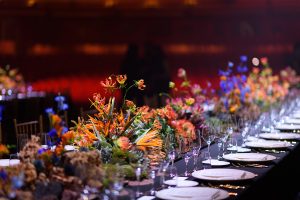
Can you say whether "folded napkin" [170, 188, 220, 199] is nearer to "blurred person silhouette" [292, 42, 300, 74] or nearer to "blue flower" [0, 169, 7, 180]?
"blue flower" [0, 169, 7, 180]

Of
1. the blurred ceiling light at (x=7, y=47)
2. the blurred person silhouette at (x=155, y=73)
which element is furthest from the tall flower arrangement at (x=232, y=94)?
the blurred ceiling light at (x=7, y=47)

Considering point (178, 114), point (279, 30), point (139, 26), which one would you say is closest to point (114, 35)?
point (139, 26)

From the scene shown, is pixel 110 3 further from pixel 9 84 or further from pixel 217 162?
pixel 217 162

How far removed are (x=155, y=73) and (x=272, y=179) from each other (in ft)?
19.4

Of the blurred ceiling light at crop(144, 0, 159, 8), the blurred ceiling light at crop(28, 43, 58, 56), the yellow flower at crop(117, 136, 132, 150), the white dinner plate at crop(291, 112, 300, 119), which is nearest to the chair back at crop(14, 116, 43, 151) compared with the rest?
the yellow flower at crop(117, 136, 132, 150)

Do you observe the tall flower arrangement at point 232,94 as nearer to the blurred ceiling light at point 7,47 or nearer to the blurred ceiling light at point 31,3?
the blurred ceiling light at point 31,3

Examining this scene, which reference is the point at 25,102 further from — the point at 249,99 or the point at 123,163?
the point at 123,163

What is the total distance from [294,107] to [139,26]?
484 centimetres

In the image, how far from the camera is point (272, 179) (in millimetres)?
4551

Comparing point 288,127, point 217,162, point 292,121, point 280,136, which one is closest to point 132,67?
point 292,121

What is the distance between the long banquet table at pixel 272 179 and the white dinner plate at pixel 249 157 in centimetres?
5

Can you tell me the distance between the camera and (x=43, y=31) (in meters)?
11.9

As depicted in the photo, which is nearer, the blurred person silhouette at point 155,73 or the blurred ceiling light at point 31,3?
the blurred person silhouette at point 155,73

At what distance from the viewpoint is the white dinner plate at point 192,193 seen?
270cm
